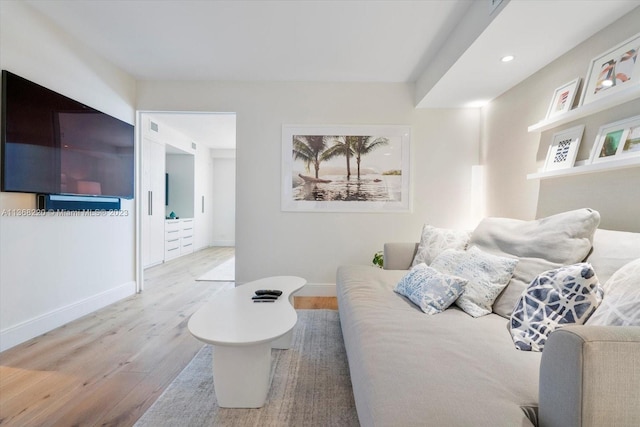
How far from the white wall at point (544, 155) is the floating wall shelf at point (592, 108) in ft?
0.29

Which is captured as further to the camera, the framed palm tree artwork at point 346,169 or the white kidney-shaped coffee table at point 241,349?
the framed palm tree artwork at point 346,169

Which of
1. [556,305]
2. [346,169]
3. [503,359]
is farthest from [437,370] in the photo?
[346,169]

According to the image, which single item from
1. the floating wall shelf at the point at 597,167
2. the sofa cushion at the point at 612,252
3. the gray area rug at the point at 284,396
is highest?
the floating wall shelf at the point at 597,167

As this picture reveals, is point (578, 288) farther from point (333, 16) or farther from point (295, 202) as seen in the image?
point (295, 202)

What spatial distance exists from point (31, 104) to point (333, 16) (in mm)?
2355

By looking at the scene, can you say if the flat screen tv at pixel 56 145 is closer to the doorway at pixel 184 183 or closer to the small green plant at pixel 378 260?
the doorway at pixel 184 183

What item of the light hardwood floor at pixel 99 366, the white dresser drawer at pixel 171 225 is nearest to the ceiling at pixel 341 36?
the light hardwood floor at pixel 99 366

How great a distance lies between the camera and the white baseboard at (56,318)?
2.11m

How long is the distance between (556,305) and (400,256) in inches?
56.6

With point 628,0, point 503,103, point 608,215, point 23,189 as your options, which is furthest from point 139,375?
point 503,103

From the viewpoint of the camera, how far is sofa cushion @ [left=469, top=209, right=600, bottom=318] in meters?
1.46

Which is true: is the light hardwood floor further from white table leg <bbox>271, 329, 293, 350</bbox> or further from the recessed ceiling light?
the recessed ceiling light

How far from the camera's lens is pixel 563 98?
84.9 inches

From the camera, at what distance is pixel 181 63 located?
3.07 metres
